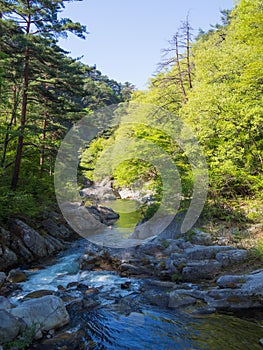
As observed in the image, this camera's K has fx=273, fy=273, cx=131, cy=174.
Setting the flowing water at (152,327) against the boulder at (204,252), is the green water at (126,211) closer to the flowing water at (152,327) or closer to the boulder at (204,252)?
the boulder at (204,252)

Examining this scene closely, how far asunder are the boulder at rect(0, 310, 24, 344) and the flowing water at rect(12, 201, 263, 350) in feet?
3.61

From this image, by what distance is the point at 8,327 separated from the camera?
5.09 metres

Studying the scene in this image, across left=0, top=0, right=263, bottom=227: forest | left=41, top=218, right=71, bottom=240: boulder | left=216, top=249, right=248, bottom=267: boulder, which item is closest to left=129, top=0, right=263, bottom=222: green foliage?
left=0, top=0, right=263, bottom=227: forest

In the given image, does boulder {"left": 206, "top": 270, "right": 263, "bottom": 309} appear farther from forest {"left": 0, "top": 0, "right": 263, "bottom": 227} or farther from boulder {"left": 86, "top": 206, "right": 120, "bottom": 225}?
boulder {"left": 86, "top": 206, "right": 120, "bottom": 225}

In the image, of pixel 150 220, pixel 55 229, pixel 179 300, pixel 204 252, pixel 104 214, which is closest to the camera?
pixel 179 300

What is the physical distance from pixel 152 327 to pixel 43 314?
2332 mm

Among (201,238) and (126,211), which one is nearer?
(201,238)

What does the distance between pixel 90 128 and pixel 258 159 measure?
1266cm

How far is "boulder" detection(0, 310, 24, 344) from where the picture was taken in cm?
498

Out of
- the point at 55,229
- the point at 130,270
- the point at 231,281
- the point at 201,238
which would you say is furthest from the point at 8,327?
the point at 55,229

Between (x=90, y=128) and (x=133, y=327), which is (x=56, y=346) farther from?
(x=90, y=128)

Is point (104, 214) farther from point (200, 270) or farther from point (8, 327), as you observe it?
point (8, 327)

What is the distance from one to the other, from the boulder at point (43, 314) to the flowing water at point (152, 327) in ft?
1.12

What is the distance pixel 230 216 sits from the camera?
37.2ft
